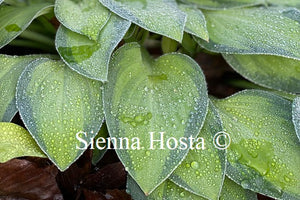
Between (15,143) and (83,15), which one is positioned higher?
(83,15)

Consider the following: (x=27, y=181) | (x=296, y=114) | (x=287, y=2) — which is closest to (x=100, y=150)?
(x=27, y=181)

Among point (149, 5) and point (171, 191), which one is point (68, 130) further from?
point (149, 5)

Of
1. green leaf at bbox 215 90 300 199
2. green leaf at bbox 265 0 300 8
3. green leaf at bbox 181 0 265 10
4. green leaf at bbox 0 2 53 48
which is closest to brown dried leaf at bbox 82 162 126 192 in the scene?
green leaf at bbox 215 90 300 199

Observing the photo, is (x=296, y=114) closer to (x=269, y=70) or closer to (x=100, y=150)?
(x=269, y=70)

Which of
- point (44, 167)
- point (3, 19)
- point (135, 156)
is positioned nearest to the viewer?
point (135, 156)

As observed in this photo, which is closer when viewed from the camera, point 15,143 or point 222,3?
point 15,143

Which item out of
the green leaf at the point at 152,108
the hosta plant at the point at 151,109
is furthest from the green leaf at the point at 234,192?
the green leaf at the point at 152,108

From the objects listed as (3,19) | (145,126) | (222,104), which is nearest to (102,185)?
(145,126)
